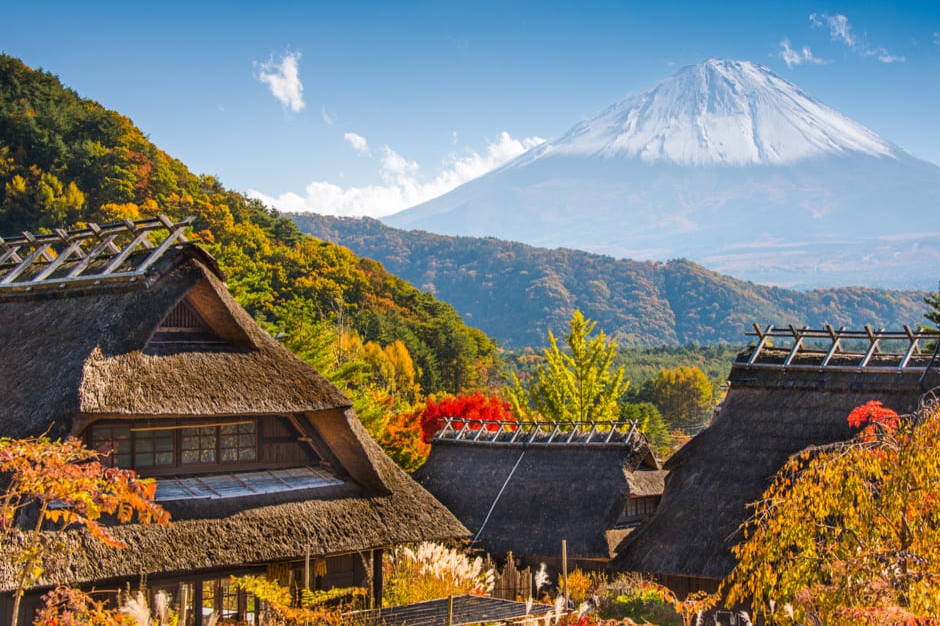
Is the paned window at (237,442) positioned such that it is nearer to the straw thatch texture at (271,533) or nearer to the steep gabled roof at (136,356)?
the steep gabled roof at (136,356)

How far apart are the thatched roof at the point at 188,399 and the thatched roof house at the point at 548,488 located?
709 cm

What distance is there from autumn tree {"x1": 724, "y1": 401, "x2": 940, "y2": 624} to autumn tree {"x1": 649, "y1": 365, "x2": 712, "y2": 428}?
6586 centimetres

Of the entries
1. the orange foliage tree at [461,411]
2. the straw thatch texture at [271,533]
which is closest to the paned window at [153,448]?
the straw thatch texture at [271,533]

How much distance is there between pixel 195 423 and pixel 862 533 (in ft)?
32.0

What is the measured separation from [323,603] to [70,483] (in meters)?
6.98

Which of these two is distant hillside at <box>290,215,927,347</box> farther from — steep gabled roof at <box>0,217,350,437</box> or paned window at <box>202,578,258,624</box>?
paned window at <box>202,578,258,624</box>

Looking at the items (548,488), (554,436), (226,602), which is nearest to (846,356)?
(548,488)

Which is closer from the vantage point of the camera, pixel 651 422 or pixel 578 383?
pixel 578 383

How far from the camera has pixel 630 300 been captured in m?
161

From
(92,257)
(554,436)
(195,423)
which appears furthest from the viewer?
(554,436)

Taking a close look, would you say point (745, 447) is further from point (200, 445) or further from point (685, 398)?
point (685, 398)

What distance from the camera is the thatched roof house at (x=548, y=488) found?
920 inches

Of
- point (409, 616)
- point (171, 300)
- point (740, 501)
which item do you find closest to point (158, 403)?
point (171, 300)

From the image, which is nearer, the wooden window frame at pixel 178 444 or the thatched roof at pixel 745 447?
the wooden window frame at pixel 178 444
